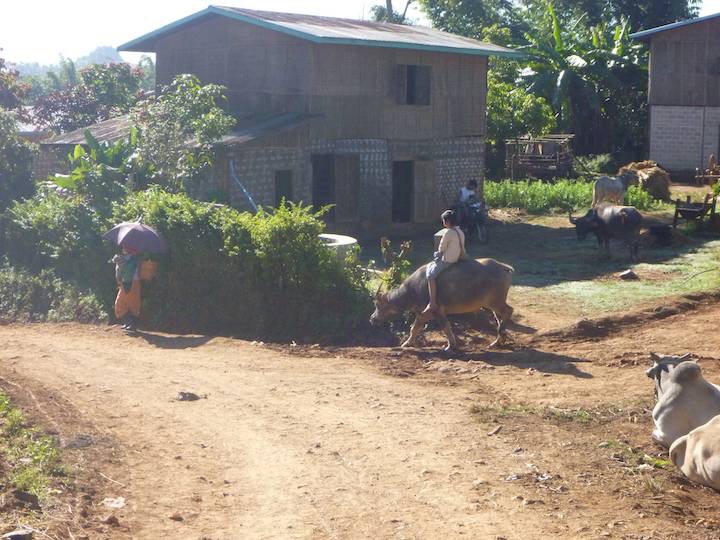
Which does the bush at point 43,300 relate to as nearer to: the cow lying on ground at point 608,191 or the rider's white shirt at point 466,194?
the rider's white shirt at point 466,194

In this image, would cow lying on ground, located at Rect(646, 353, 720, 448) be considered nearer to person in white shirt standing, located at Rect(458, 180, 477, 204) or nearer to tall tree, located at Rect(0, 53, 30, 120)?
person in white shirt standing, located at Rect(458, 180, 477, 204)

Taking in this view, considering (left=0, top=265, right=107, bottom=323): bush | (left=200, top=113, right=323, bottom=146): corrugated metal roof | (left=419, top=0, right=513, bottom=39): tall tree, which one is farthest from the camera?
(left=419, top=0, right=513, bottom=39): tall tree

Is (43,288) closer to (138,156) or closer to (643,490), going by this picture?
(138,156)

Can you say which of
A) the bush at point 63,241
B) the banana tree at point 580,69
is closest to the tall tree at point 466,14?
the banana tree at point 580,69

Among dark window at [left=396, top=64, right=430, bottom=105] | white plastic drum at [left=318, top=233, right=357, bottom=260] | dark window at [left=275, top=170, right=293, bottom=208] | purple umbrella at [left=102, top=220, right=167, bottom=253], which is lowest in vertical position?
white plastic drum at [left=318, top=233, right=357, bottom=260]

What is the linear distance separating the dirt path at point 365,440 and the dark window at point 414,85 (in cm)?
1221

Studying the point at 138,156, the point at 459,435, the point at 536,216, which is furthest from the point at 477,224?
the point at 459,435

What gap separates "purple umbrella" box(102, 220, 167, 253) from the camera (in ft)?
49.8

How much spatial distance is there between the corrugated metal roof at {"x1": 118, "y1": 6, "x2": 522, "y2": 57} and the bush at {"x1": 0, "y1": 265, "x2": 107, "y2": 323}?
25.0ft

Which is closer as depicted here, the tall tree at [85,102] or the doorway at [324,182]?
the doorway at [324,182]

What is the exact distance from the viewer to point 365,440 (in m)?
9.03

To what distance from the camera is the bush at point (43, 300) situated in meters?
16.7

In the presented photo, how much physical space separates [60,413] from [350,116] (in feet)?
47.9

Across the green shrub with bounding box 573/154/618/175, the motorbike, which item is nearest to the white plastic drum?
the motorbike
